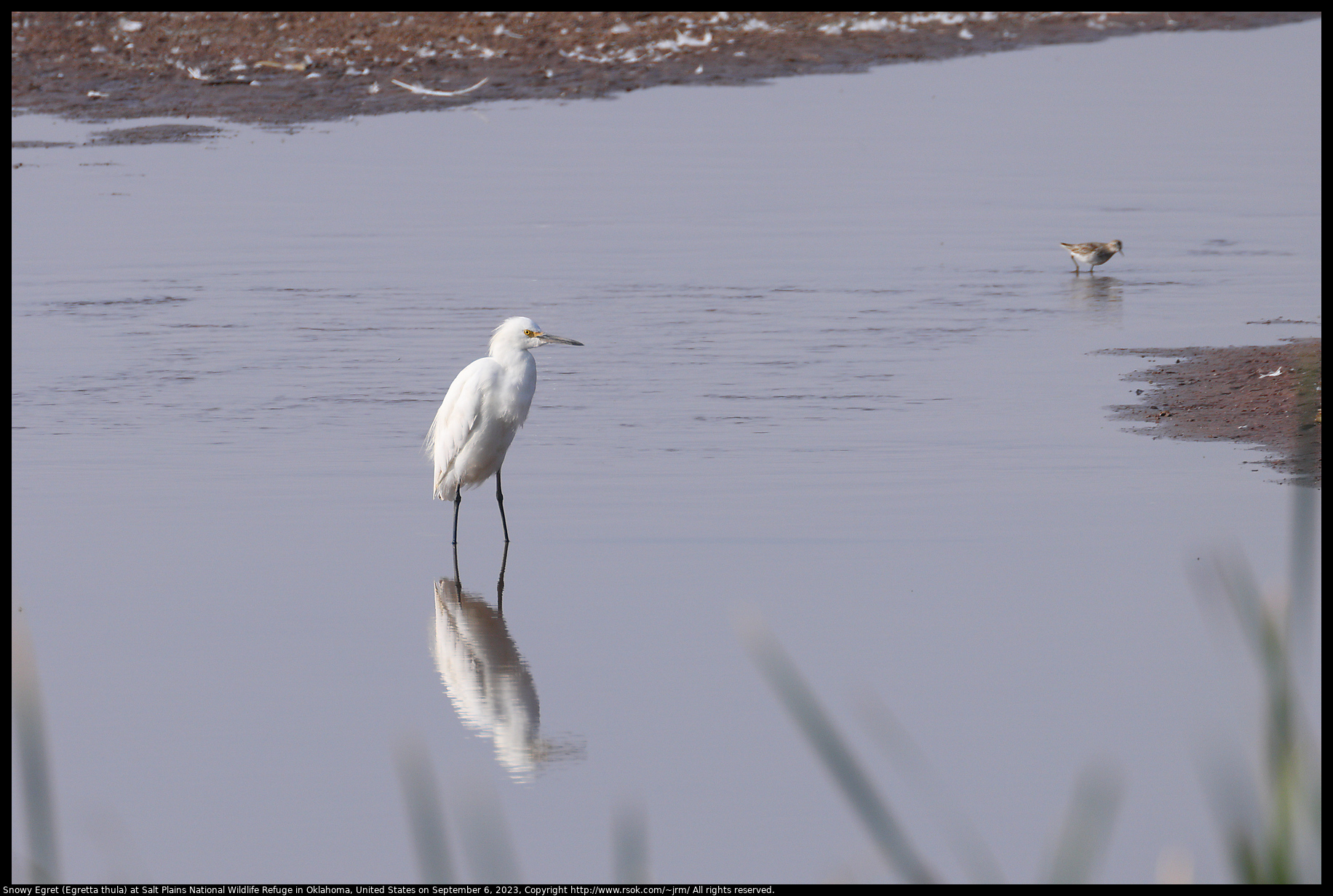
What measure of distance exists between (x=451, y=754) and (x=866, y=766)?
48.7 inches

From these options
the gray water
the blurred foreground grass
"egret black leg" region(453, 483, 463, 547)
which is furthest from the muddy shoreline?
the blurred foreground grass

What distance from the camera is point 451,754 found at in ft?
17.0

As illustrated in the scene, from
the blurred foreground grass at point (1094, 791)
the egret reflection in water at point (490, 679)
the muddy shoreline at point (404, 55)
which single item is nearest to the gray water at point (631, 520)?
the egret reflection in water at point (490, 679)

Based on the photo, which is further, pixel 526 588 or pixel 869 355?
pixel 869 355

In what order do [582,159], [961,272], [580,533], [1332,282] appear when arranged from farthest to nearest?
[582,159]
[961,272]
[1332,282]
[580,533]

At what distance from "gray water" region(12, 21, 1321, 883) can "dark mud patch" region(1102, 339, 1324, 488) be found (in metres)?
0.23

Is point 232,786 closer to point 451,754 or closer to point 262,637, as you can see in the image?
point 451,754

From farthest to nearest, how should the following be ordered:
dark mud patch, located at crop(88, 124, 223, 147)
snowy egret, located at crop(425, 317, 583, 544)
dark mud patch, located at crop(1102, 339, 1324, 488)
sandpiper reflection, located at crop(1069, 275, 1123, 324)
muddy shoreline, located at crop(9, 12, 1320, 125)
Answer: muddy shoreline, located at crop(9, 12, 1320, 125) < dark mud patch, located at crop(88, 124, 223, 147) < sandpiper reflection, located at crop(1069, 275, 1123, 324) < dark mud patch, located at crop(1102, 339, 1324, 488) < snowy egret, located at crop(425, 317, 583, 544)

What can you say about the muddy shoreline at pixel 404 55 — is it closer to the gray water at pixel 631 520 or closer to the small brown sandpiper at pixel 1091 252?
the gray water at pixel 631 520

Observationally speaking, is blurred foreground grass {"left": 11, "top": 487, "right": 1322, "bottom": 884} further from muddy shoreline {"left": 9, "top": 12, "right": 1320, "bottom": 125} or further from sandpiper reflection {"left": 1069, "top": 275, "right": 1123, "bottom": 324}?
muddy shoreline {"left": 9, "top": 12, "right": 1320, "bottom": 125}

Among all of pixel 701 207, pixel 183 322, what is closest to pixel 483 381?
pixel 183 322

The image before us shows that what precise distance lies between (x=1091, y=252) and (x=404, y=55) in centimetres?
1815

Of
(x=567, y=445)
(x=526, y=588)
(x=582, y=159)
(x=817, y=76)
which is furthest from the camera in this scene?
(x=817, y=76)

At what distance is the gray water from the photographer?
4.89 m
